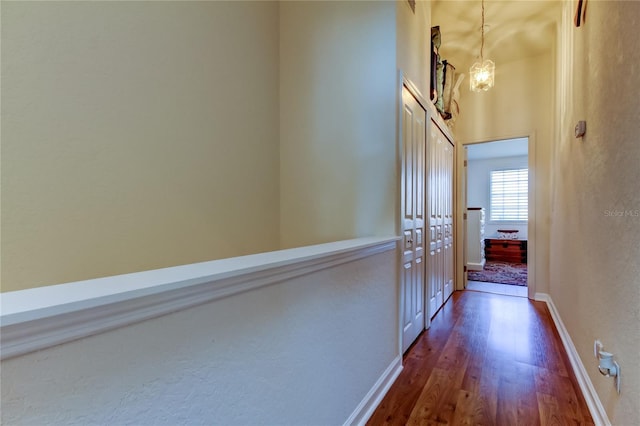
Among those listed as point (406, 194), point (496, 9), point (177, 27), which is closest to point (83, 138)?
point (177, 27)

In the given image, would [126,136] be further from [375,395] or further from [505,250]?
[505,250]

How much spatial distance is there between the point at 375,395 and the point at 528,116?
149 inches

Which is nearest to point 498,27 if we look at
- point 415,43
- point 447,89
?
point 447,89

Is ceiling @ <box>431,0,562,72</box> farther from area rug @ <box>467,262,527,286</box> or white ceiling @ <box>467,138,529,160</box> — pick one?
area rug @ <box>467,262,527,286</box>

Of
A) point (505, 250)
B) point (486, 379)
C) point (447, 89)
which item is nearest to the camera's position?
point (486, 379)

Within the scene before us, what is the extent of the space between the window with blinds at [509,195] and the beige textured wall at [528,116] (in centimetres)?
372

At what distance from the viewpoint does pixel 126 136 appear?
56.2 inches

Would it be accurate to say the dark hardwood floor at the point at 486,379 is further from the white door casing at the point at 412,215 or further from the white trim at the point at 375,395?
the white door casing at the point at 412,215

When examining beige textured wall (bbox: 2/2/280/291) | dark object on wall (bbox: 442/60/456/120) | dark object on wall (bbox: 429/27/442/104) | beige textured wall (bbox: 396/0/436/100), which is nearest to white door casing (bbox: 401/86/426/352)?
beige textured wall (bbox: 396/0/436/100)

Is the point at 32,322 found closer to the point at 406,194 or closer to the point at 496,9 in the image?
the point at 406,194

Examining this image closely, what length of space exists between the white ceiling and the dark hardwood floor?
12.6 ft

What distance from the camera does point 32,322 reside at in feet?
1.43

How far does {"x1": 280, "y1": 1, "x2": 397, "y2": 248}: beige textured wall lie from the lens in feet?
6.07

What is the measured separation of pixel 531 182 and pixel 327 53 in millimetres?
3059
